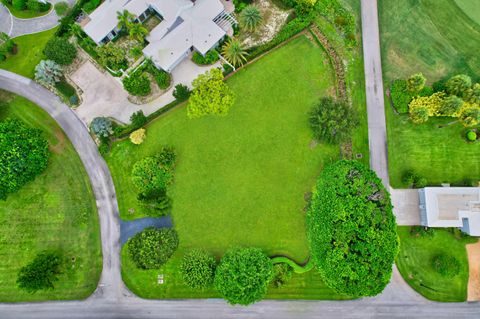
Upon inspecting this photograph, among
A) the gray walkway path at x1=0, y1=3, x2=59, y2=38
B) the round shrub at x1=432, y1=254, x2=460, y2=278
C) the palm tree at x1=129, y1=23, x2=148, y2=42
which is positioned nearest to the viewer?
the round shrub at x1=432, y1=254, x2=460, y2=278

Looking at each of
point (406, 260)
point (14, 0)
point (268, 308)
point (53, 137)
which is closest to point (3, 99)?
point (53, 137)

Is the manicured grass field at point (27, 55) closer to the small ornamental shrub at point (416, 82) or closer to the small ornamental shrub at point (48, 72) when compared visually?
the small ornamental shrub at point (48, 72)

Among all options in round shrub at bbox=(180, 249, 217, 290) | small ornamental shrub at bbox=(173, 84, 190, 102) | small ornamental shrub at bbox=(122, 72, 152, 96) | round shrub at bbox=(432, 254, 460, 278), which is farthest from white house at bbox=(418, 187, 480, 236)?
small ornamental shrub at bbox=(122, 72, 152, 96)

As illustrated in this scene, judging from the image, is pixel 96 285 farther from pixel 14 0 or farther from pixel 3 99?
pixel 14 0

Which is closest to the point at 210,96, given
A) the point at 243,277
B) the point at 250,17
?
the point at 250,17

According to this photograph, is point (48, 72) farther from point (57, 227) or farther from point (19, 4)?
point (57, 227)

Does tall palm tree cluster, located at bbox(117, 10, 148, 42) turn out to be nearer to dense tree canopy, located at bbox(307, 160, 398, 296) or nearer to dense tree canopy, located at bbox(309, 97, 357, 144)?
dense tree canopy, located at bbox(309, 97, 357, 144)
